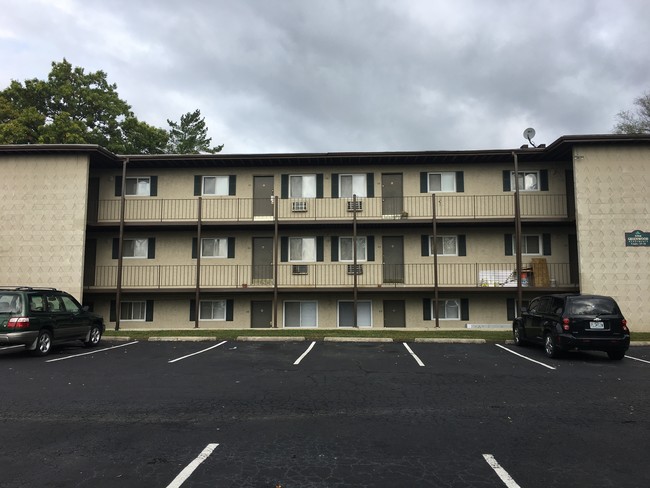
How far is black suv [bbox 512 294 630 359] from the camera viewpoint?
11352 mm

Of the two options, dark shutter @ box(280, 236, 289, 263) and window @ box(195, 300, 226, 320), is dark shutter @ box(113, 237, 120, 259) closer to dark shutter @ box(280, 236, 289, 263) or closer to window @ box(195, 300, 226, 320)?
window @ box(195, 300, 226, 320)

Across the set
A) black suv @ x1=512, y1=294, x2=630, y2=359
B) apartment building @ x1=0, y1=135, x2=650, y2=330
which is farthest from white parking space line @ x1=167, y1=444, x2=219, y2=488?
apartment building @ x1=0, y1=135, x2=650, y2=330

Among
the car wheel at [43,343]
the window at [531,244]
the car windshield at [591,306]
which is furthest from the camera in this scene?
the window at [531,244]

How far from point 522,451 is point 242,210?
17.6 m

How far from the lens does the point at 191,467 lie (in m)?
4.36

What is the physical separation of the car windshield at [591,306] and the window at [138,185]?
18225 mm

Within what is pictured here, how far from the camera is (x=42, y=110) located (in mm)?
29844

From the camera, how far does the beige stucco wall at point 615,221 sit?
18.2m

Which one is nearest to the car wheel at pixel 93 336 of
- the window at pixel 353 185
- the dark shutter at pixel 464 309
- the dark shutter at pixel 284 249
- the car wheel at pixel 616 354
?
Result: the dark shutter at pixel 284 249

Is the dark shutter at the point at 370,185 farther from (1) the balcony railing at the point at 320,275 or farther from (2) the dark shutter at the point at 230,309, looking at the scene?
(2) the dark shutter at the point at 230,309

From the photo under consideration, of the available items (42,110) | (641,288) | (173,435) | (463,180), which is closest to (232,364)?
(173,435)

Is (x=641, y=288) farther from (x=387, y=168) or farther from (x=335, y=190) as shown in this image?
(x=335, y=190)

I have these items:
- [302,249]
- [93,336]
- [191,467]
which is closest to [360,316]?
[302,249]

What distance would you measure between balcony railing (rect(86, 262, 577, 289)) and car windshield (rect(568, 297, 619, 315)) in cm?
825
